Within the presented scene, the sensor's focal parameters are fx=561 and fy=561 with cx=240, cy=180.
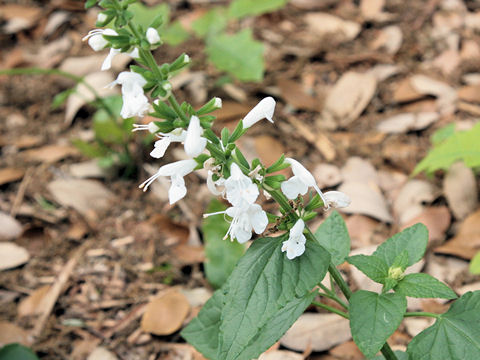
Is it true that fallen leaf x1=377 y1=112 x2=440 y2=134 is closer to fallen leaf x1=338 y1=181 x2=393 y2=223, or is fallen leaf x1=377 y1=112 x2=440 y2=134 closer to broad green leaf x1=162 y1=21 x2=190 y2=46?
fallen leaf x1=338 y1=181 x2=393 y2=223

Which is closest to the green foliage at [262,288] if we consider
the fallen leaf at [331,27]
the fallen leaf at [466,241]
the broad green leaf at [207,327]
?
the broad green leaf at [207,327]

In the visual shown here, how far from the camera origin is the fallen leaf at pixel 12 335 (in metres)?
2.98

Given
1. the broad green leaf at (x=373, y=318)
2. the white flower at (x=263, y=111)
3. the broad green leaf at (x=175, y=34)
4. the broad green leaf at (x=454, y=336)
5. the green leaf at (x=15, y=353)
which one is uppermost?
the white flower at (x=263, y=111)

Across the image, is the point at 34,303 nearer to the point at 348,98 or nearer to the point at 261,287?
the point at 261,287

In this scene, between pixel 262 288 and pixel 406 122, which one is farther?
pixel 406 122

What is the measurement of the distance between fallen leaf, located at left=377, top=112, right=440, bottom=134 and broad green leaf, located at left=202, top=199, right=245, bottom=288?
1611mm

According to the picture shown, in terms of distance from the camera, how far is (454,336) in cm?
201

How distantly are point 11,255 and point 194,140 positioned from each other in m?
2.20

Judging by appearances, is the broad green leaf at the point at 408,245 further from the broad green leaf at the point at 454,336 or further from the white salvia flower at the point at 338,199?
the white salvia flower at the point at 338,199

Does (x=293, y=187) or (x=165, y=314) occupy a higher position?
(x=293, y=187)

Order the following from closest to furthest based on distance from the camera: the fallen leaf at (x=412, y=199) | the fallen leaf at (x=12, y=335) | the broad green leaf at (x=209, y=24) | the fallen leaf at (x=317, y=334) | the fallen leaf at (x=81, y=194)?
the fallen leaf at (x=317, y=334) < the fallen leaf at (x=12, y=335) < the fallen leaf at (x=412, y=199) < the fallen leaf at (x=81, y=194) < the broad green leaf at (x=209, y=24)

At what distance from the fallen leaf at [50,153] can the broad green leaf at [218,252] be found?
1.49 metres

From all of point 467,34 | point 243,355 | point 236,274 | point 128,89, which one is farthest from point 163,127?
point 467,34

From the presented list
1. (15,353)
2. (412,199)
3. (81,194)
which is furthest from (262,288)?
(81,194)
